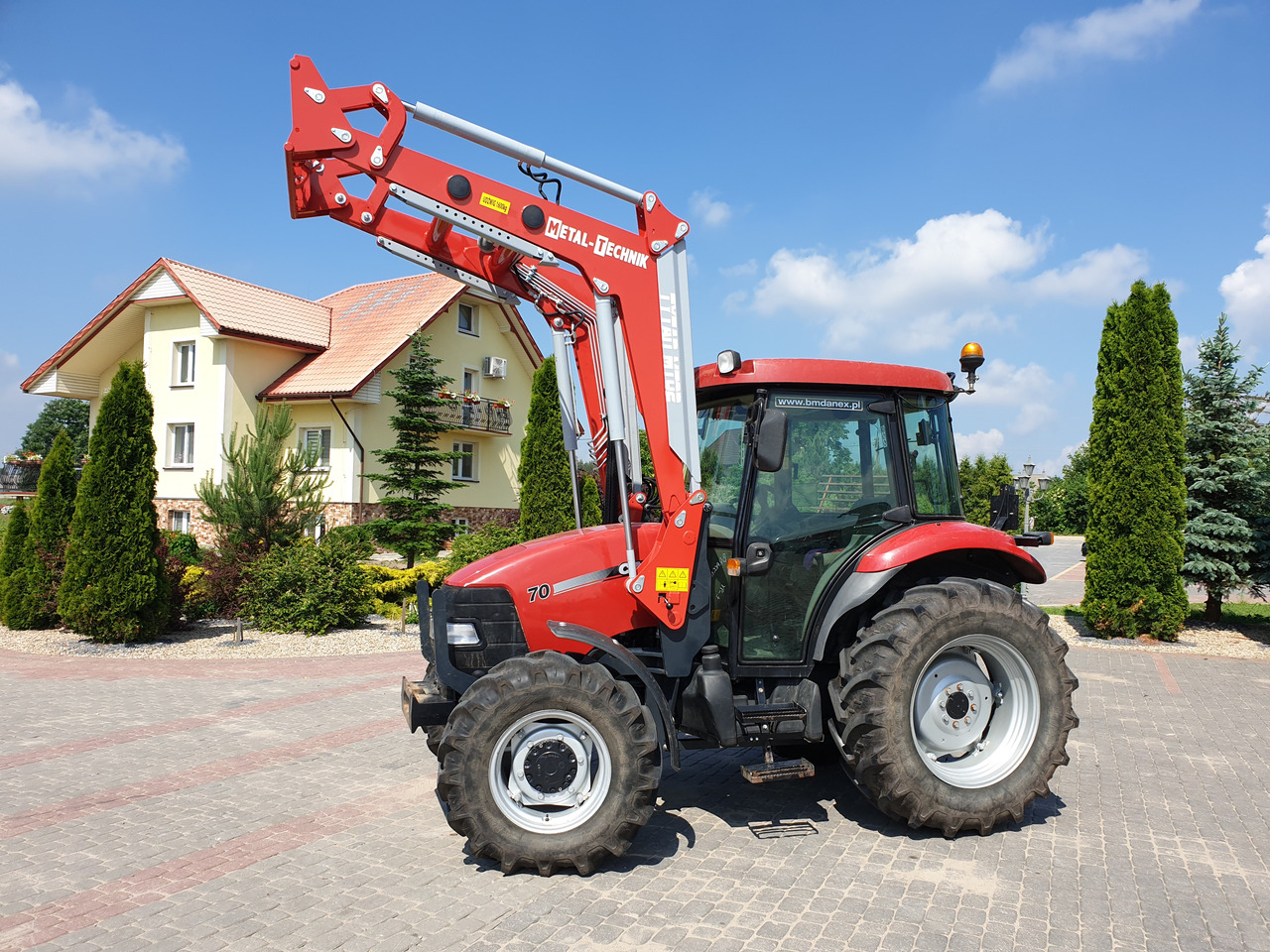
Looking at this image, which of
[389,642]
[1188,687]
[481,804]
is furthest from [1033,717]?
[389,642]

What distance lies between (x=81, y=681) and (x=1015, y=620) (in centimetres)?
889

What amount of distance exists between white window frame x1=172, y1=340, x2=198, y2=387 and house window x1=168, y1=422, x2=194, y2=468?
1.19 metres

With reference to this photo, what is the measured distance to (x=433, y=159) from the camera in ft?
13.3

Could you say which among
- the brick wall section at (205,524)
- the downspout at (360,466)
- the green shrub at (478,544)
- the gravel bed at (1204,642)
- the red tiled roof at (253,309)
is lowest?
the gravel bed at (1204,642)

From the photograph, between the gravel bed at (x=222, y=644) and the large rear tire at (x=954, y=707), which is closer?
the large rear tire at (x=954, y=707)

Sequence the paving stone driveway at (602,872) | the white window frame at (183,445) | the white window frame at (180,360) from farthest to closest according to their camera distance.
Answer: the white window frame at (183,445) → the white window frame at (180,360) → the paving stone driveway at (602,872)

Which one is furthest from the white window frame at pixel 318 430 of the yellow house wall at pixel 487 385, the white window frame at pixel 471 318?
the white window frame at pixel 471 318

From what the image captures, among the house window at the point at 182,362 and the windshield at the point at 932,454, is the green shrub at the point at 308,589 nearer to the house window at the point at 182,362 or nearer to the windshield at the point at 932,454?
the windshield at the point at 932,454

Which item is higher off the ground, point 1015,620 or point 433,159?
point 433,159

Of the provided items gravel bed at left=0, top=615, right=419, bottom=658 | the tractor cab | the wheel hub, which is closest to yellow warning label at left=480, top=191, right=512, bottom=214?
the tractor cab

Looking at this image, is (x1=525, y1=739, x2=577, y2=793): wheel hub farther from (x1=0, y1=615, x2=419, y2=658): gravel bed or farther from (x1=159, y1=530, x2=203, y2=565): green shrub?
(x1=159, y1=530, x2=203, y2=565): green shrub

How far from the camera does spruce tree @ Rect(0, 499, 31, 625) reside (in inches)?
458

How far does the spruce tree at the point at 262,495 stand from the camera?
12430 mm

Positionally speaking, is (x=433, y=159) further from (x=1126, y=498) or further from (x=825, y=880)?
(x=1126, y=498)
